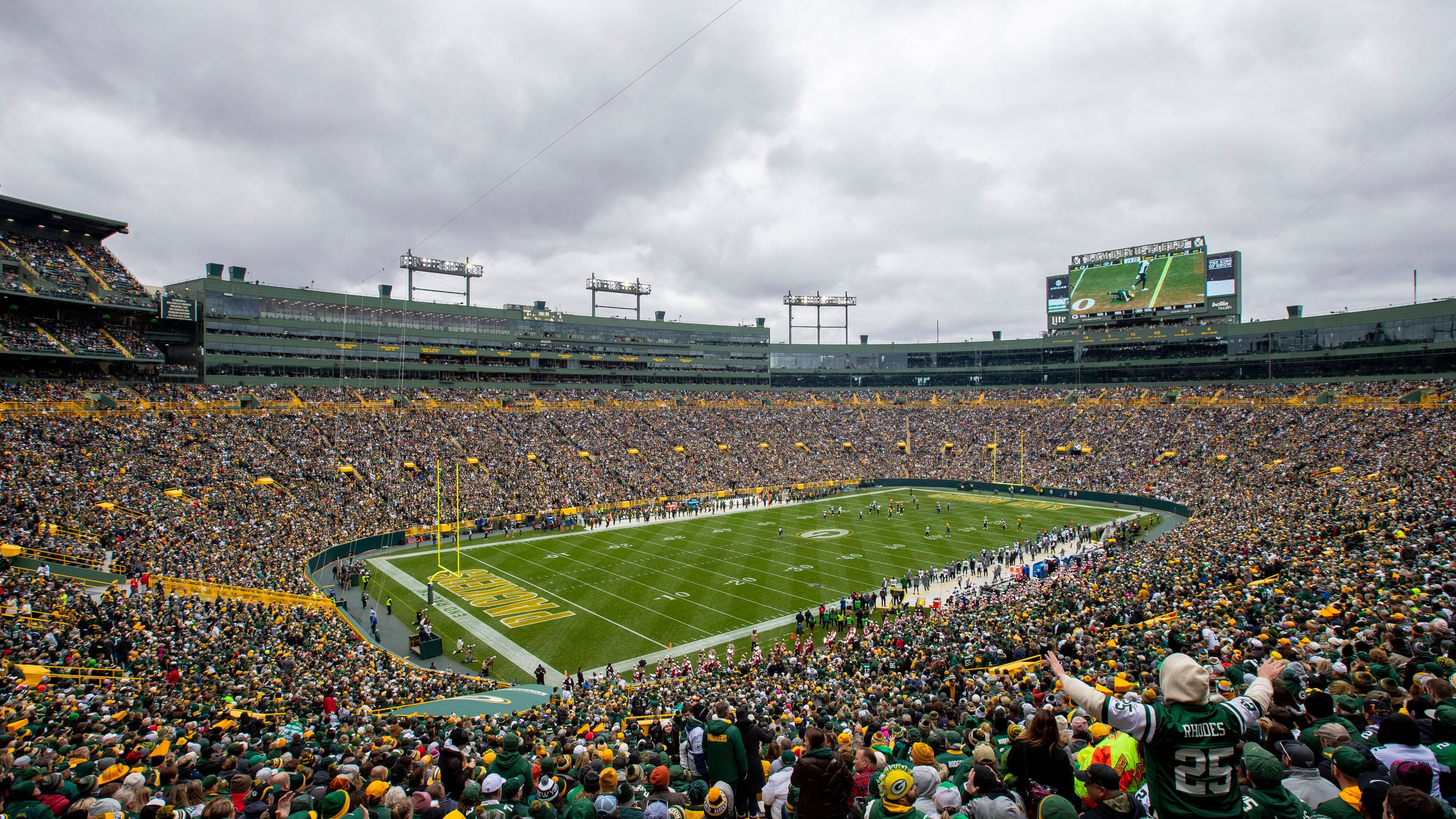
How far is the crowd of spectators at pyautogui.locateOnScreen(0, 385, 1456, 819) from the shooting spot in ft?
13.5

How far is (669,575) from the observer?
31.4 m

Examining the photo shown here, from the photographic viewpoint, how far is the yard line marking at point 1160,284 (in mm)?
64375

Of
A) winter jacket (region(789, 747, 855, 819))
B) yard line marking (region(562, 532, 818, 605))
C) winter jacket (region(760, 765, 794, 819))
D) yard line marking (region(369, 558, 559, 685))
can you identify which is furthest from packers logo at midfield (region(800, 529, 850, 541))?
winter jacket (region(789, 747, 855, 819))

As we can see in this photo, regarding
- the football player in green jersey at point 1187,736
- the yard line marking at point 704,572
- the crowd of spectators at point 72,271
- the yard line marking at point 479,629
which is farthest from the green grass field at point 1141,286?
the crowd of spectators at point 72,271

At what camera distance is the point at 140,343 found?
47.1m

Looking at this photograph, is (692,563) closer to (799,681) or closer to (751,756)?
(799,681)

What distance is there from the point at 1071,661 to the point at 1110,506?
4348cm

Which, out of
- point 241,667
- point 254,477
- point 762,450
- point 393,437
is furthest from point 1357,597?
point 762,450

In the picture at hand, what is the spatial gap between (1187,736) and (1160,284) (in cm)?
7420

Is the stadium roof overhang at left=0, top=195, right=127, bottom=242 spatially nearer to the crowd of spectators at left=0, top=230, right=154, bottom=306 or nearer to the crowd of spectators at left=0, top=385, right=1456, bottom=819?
the crowd of spectators at left=0, top=230, right=154, bottom=306

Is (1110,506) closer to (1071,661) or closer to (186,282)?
(1071,661)

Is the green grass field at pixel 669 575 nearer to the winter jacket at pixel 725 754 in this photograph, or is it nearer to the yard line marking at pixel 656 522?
the yard line marking at pixel 656 522

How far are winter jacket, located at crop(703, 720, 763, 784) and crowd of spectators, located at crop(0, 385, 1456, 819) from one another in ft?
0.11

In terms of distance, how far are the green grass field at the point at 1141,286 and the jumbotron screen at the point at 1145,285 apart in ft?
0.15
